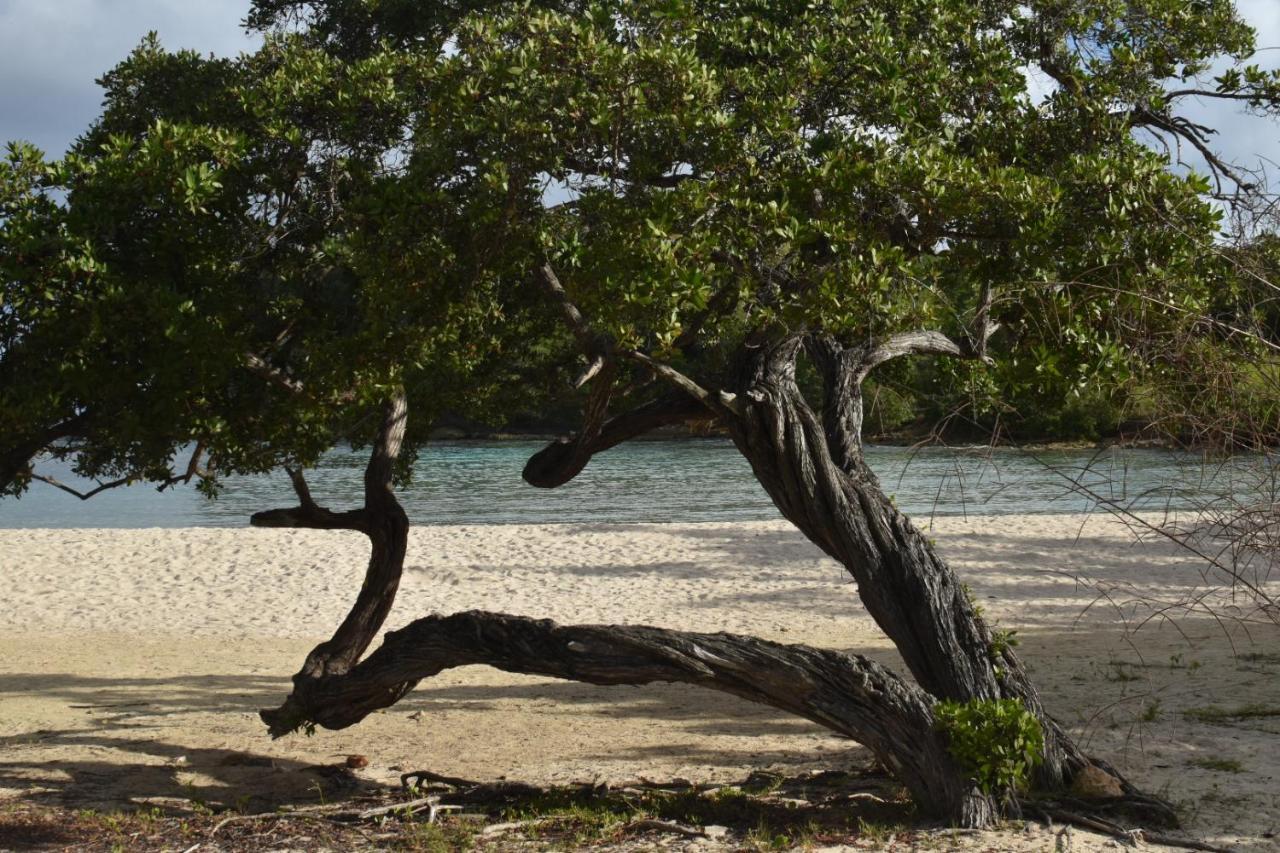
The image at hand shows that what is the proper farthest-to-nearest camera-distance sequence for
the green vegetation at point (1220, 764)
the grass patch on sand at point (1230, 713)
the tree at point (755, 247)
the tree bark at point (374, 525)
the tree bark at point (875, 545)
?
the grass patch on sand at point (1230, 713)
the tree bark at point (374, 525)
the green vegetation at point (1220, 764)
the tree bark at point (875, 545)
the tree at point (755, 247)

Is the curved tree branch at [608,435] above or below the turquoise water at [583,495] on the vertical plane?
above

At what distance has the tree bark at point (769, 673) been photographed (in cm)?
615

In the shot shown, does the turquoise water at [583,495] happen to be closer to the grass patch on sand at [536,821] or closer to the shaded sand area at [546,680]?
the shaded sand area at [546,680]

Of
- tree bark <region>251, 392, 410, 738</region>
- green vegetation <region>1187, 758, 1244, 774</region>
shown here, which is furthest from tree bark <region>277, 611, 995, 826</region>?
green vegetation <region>1187, 758, 1244, 774</region>

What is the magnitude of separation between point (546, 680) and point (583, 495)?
857 inches

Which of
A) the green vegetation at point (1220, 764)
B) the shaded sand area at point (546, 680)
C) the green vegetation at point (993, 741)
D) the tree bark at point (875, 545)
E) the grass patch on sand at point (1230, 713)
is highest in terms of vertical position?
the tree bark at point (875, 545)

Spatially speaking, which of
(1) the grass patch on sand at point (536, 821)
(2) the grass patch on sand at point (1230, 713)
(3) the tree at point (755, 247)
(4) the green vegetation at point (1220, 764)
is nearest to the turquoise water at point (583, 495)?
(2) the grass patch on sand at point (1230, 713)

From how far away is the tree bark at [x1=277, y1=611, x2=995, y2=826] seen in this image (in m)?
6.15

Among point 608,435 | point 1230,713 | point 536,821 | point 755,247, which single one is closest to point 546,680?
point 608,435

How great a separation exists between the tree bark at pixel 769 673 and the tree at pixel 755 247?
0.02 metres

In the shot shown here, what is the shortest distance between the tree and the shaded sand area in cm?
103

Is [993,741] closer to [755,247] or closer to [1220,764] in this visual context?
[1220,764]

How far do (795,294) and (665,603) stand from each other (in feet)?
37.4

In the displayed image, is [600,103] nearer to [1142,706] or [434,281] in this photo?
[434,281]
